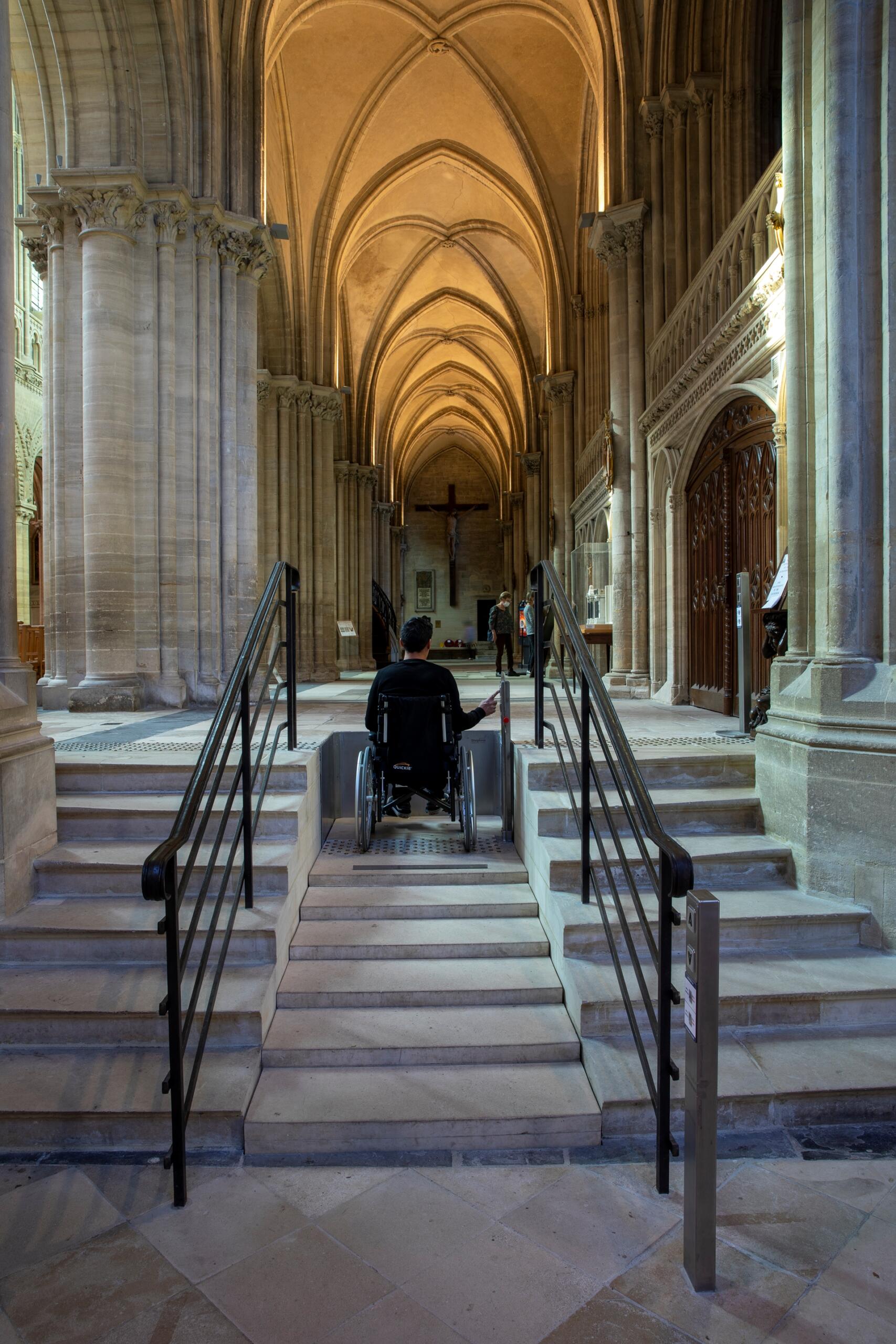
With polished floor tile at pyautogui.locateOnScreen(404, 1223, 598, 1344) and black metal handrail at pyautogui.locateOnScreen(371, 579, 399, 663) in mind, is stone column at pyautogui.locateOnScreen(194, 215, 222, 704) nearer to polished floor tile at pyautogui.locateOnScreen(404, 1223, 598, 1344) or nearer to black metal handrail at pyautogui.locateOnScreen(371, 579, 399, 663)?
polished floor tile at pyautogui.locateOnScreen(404, 1223, 598, 1344)

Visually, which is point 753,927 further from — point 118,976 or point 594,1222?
point 118,976

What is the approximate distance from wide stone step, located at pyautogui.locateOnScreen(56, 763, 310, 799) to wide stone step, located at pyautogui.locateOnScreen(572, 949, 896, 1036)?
1850 millimetres

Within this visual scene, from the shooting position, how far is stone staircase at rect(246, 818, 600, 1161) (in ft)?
8.51

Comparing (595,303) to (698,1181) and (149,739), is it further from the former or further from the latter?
(698,1181)

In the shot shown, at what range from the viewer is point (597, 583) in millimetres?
13117

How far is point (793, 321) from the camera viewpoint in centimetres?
395

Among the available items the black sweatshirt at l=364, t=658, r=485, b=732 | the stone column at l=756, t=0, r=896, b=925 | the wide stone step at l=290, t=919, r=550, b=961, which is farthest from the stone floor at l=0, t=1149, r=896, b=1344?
the black sweatshirt at l=364, t=658, r=485, b=732

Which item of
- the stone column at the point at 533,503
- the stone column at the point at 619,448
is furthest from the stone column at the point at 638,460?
the stone column at the point at 533,503

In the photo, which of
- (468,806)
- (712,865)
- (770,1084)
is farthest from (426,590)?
(770,1084)

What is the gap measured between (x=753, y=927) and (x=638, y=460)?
826 cm

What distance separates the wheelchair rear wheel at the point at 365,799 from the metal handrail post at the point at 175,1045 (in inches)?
83.1

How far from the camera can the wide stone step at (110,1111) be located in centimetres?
256

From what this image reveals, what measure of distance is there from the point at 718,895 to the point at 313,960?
169 cm

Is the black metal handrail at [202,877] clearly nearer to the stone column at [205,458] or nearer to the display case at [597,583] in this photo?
the stone column at [205,458]
